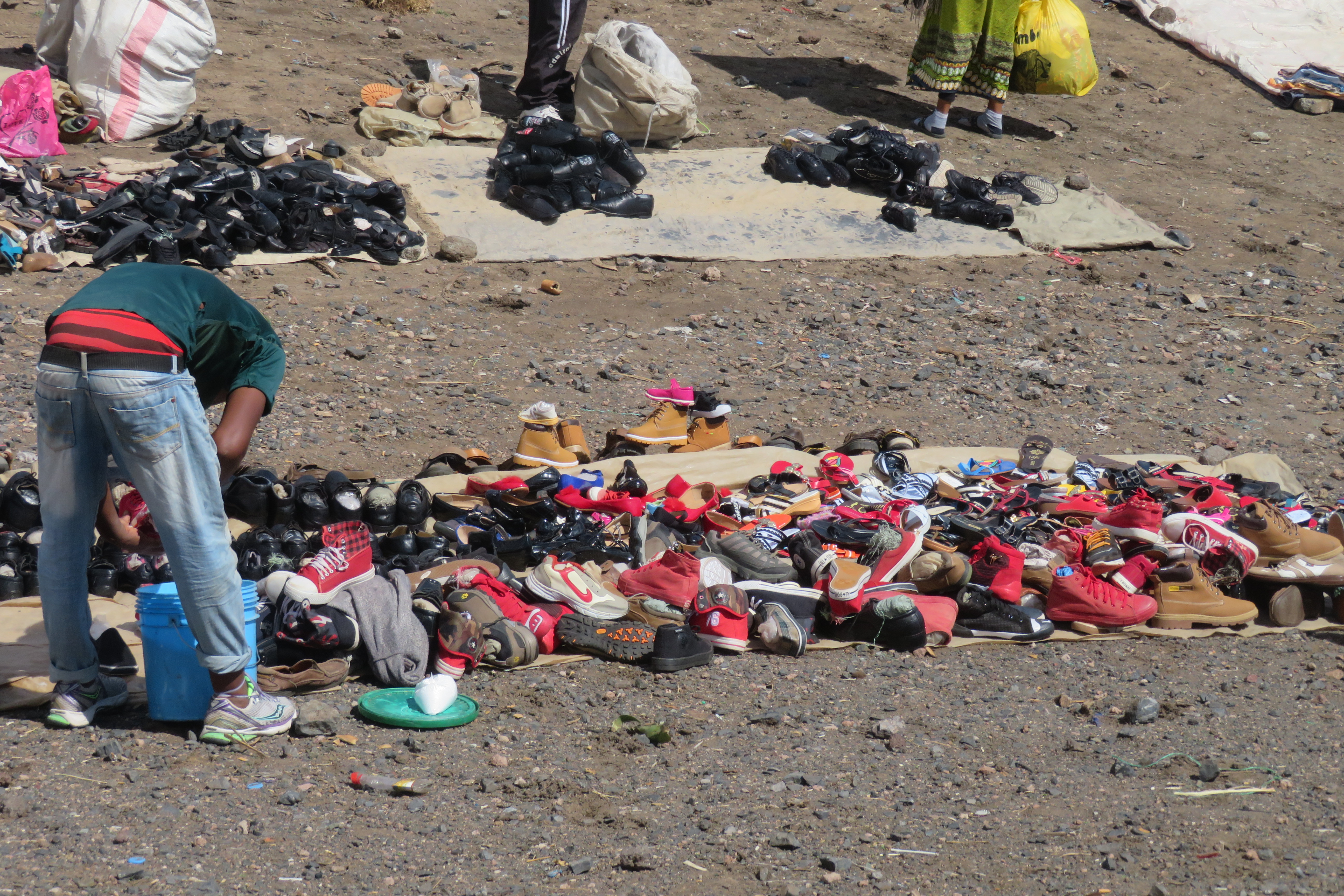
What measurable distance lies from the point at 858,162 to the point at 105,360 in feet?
21.2

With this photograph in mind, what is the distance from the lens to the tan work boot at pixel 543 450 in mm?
4887

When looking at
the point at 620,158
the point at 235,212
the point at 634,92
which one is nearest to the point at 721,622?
the point at 235,212

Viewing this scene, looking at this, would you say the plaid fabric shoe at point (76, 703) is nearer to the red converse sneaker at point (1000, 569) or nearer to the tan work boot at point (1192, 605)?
the red converse sneaker at point (1000, 569)

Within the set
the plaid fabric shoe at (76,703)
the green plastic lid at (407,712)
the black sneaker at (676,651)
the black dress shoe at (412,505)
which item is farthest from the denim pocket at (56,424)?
the black sneaker at (676,651)

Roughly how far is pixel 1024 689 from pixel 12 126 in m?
6.87

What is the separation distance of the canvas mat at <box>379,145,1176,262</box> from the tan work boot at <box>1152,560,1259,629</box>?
158 inches

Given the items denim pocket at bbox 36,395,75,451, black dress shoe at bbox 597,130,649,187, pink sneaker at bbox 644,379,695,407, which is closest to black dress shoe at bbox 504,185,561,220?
black dress shoe at bbox 597,130,649,187

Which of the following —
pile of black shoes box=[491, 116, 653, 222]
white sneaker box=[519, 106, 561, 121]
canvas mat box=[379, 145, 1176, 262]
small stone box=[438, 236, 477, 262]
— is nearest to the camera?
small stone box=[438, 236, 477, 262]

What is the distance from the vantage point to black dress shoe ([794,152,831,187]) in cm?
826

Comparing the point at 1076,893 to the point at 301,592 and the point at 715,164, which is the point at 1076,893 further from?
the point at 715,164

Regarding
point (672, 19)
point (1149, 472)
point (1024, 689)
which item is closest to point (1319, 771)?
point (1024, 689)

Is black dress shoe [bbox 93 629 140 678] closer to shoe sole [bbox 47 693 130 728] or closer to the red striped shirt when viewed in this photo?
shoe sole [bbox 47 693 130 728]

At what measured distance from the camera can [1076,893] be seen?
2.72m

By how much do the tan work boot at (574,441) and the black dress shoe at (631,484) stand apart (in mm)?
370
